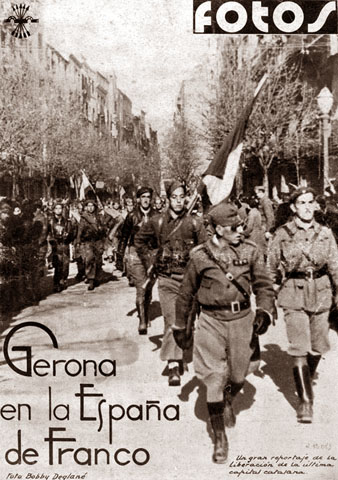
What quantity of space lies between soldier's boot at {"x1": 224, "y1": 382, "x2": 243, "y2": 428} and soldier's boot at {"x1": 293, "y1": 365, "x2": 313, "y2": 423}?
507 millimetres

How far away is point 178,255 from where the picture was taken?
6.25 m

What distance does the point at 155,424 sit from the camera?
5449mm

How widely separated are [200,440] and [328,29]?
11.2 feet

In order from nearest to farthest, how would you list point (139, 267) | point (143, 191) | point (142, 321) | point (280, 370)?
point (280, 370), point (142, 321), point (143, 191), point (139, 267)

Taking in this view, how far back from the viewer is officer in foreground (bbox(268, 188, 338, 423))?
536 centimetres

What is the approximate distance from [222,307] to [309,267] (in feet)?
3.02

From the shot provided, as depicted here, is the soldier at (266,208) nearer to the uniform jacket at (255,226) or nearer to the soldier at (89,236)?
the uniform jacket at (255,226)

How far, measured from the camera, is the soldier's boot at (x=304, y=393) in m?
5.31

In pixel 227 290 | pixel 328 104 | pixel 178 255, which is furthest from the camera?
pixel 328 104

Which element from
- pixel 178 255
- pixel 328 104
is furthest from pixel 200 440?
pixel 328 104

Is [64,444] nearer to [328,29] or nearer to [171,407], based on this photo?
[171,407]

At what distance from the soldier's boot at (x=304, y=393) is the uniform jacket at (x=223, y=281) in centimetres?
71

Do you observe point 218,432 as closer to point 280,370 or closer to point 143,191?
point 280,370

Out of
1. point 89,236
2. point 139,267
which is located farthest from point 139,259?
point 89,236
